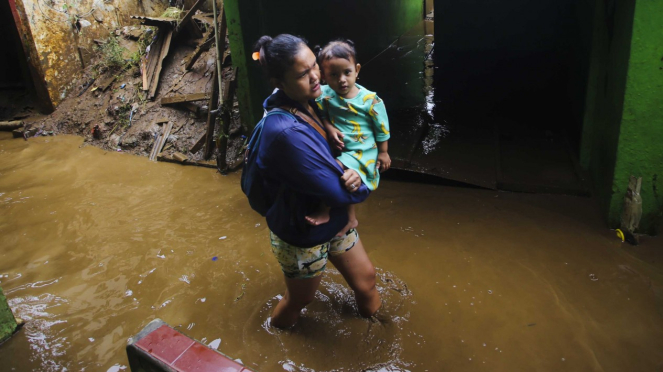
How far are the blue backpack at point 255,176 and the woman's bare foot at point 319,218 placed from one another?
0.26 metres

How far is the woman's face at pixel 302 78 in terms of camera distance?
200cm

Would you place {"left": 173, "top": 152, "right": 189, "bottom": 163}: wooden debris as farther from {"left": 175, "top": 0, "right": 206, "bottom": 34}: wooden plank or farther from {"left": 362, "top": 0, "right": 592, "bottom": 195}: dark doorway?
{"left": 362, "top": 0, "right": 592, "bottom": 195}: dark doorway

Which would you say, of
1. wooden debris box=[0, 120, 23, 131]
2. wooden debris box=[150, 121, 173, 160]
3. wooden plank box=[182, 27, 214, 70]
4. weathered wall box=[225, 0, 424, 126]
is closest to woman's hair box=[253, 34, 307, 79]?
weathered wall box=[225, 0, 424, 126]

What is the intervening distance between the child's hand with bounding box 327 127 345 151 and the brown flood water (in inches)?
55.7

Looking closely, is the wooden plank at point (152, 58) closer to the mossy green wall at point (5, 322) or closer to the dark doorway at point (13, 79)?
the dark doorway at point (13, 79)

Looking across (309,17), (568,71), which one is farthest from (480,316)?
(309,17)

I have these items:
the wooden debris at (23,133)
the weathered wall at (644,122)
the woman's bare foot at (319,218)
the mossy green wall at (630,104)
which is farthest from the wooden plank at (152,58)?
the weathered wall at (644,122)

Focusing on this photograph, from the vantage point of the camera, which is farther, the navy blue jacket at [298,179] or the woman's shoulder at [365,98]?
the woman's shoulder at [365,98]

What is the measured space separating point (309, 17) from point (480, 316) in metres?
6.00

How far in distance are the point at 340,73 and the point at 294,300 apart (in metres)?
1.45

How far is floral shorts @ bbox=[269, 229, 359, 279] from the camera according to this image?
2.38 metres

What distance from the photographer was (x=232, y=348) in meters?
2.93

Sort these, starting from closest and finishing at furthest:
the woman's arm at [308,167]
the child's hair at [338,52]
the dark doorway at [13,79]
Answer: the woman's arm at [308,167], the child's hair at [338,52], the dark doorway at [13,79]

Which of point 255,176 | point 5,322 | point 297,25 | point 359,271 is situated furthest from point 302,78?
point 297,25
